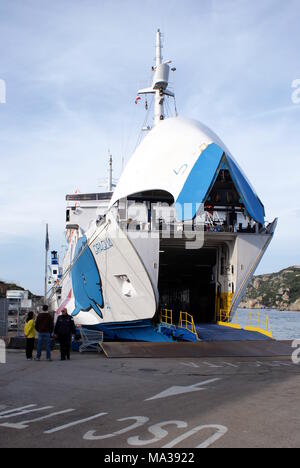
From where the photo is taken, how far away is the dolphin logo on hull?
61.3ft

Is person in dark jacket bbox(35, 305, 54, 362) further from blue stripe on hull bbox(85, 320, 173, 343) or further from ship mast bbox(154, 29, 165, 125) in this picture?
ship mast bbox(154, 29, 165, 125)

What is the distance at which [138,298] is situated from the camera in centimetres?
1653

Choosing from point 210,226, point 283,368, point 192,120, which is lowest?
point 283,368

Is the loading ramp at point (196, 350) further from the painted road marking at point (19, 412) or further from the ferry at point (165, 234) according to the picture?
the painted road marking at point (19, 412)

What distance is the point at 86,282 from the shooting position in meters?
20.0

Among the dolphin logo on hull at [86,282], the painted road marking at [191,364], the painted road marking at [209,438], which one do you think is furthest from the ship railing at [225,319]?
the painted road marking at [209,438]

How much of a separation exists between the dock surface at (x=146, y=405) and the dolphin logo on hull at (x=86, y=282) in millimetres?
6560

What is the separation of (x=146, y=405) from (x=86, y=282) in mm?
13141

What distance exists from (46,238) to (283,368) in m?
23.7

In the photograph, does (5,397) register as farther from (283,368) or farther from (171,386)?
(283,368)

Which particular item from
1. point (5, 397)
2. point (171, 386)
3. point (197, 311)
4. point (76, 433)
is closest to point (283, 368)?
point (171, 386)

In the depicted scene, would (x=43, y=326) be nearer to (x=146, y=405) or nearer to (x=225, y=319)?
(x=146, y=405)

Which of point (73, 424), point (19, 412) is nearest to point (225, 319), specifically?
point (19, 412)

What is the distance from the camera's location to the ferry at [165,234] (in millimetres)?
16359
